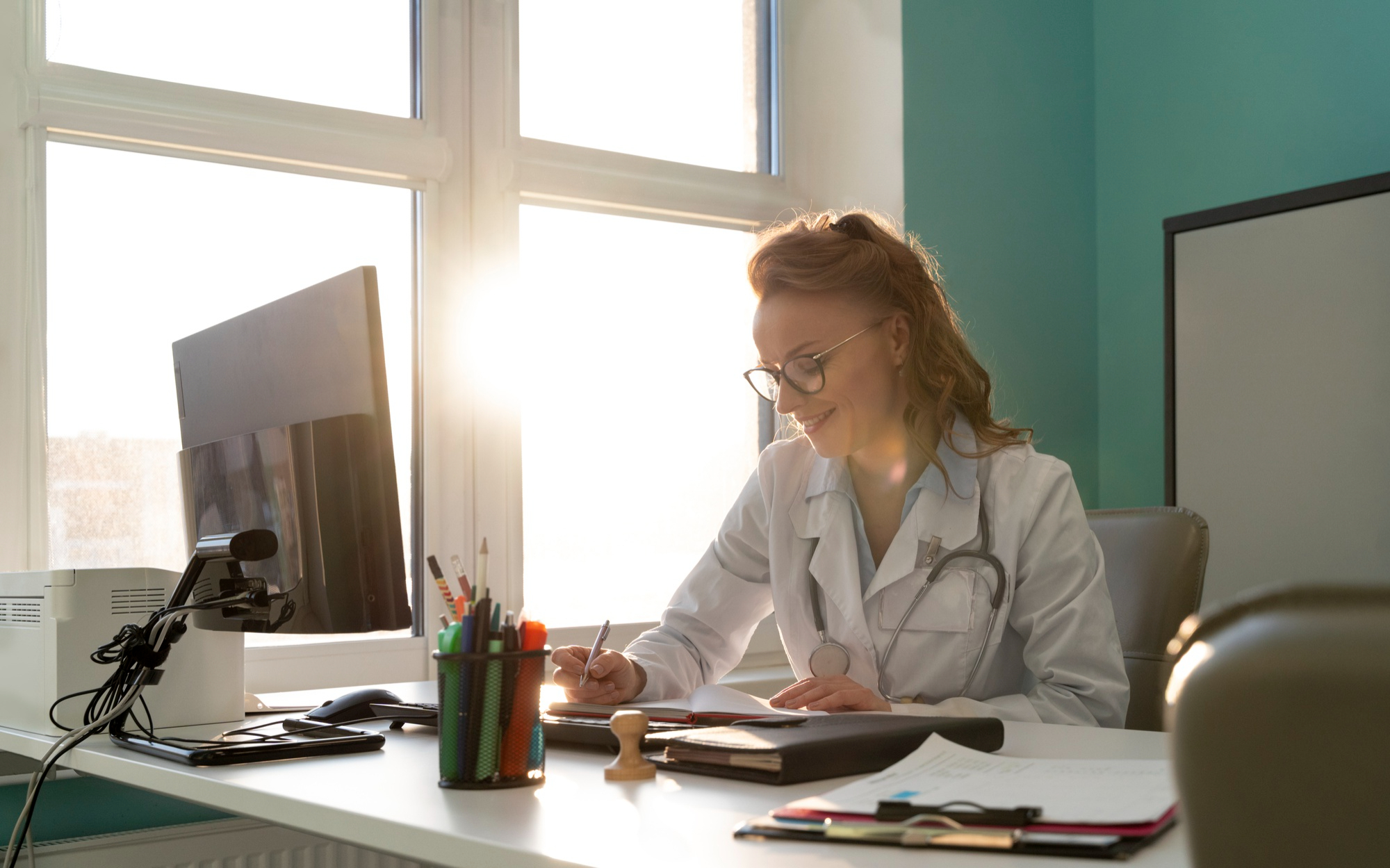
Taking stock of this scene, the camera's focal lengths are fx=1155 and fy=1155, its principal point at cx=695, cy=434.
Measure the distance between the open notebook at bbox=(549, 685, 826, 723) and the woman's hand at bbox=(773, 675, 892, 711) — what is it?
0.04ft

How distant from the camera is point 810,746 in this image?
0.83 meters

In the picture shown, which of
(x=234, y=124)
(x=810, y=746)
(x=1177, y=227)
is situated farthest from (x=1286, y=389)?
(x=234, y=124)

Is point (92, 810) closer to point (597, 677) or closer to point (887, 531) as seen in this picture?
→ point (597, 677)

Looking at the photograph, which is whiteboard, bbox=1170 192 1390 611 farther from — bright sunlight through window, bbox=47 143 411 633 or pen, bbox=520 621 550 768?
pen, bbox=520 621 550 768

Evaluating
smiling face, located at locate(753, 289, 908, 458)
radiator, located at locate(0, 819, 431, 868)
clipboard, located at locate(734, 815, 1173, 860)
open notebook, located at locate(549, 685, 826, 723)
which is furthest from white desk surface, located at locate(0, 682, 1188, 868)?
radiator, located at locate(0, 819, 431, 868)

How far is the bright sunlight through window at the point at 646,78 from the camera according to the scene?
2.61m

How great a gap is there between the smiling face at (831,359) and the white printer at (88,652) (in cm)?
84

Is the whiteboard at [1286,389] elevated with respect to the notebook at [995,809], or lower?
elevated

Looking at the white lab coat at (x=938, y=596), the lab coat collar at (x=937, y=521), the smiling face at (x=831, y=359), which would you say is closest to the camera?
the white lab coat at (x=938, y=596)

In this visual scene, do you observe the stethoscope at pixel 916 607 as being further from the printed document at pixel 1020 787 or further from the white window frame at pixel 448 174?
the white window frame at pixel 448 174

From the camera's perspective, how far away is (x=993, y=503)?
5.33 ft

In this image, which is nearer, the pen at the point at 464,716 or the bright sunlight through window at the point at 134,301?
the pen at the point at 464,716

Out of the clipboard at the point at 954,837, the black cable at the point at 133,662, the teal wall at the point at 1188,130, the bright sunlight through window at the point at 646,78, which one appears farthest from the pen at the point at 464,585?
the teal wall at the point at 1188,130

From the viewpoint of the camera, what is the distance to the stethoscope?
1546 millimetres
